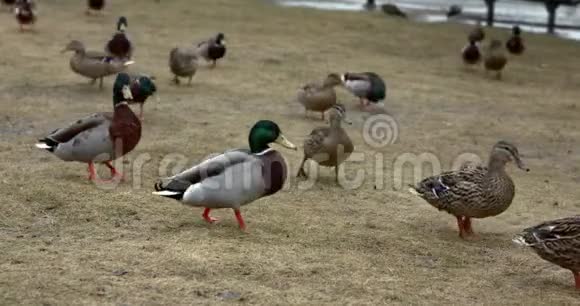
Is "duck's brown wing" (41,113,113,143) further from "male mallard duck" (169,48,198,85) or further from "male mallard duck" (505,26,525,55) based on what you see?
"male mallard duck" (505,26,525,55)

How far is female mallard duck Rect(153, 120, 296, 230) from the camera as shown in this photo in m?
5.12

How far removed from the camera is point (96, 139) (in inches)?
240

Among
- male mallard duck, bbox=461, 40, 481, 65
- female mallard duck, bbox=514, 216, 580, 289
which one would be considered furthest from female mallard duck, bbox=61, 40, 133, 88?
female mallard duck, bbox=514, 216, 580, 289

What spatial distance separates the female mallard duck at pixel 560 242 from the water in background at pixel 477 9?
14239 mm

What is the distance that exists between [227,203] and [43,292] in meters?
1.36

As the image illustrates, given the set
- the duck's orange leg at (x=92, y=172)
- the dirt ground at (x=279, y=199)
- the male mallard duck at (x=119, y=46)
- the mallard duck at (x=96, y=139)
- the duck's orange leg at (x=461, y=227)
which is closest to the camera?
the dirt ground at (x=279, y=199)

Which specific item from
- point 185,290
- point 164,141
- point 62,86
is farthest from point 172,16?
point 185,290

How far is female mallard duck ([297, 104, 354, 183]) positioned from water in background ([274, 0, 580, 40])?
41.4 ft

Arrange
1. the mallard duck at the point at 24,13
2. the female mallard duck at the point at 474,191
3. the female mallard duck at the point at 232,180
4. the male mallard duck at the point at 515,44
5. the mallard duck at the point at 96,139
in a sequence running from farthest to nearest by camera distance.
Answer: the male mallard duck at the point at 515,44
the mallard duck at the point at 24,13
the mallard duck at the point at 96,139
the female mallard duck at the point at 474,191
the female mallard duck at the point at 232,180

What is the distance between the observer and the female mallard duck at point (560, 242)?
4539mm

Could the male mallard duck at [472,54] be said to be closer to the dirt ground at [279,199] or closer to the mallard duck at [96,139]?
the dirt ground at [279,199]

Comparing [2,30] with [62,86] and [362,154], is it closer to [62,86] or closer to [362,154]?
[62,86]

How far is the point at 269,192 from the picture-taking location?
206 inches

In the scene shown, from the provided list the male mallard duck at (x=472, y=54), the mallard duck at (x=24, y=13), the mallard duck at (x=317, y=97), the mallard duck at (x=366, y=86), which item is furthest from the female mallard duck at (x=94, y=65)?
the male mallard duck at (x=472, y=54)
